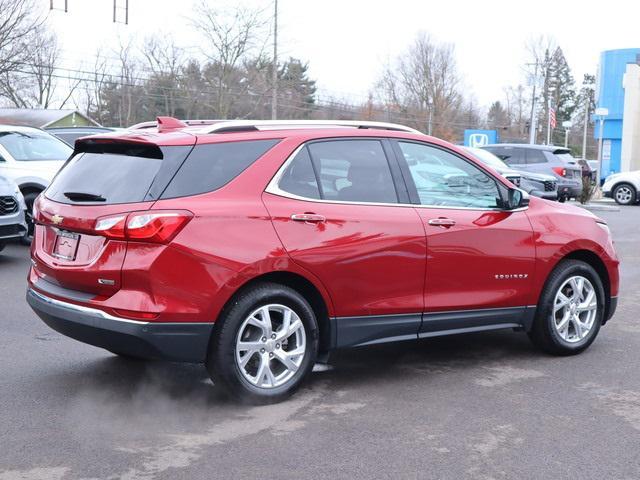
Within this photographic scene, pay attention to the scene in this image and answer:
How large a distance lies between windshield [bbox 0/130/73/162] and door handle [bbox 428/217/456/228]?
901 cm

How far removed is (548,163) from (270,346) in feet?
68.7

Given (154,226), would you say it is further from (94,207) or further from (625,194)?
(625,194)

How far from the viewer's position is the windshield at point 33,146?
13.3m

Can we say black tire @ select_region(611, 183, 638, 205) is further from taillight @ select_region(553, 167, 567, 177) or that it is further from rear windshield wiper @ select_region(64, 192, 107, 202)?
rear windshield wiper @ select_region(64, 192, 107, 202)

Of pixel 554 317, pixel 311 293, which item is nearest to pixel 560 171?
pixel 554 317

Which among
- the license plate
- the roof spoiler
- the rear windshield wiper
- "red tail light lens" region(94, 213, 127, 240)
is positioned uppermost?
the roof spoiler

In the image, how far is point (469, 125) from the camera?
75.1 m

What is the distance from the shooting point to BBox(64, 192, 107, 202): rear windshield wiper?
5.11m

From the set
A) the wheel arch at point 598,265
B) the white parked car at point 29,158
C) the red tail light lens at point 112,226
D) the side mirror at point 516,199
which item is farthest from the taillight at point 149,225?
the white parked car at point 29,158

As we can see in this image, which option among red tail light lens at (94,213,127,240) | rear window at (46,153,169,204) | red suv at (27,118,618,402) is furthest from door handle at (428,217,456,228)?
red tail light lens at (94,213,127,240)

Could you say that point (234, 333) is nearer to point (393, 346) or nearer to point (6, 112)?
point (393, 346)

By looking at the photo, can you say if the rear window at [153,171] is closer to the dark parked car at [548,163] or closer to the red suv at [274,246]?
the red suv at [274,246]

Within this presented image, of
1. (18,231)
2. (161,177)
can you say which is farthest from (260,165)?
(18,231)

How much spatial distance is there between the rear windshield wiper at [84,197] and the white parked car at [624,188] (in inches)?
995
